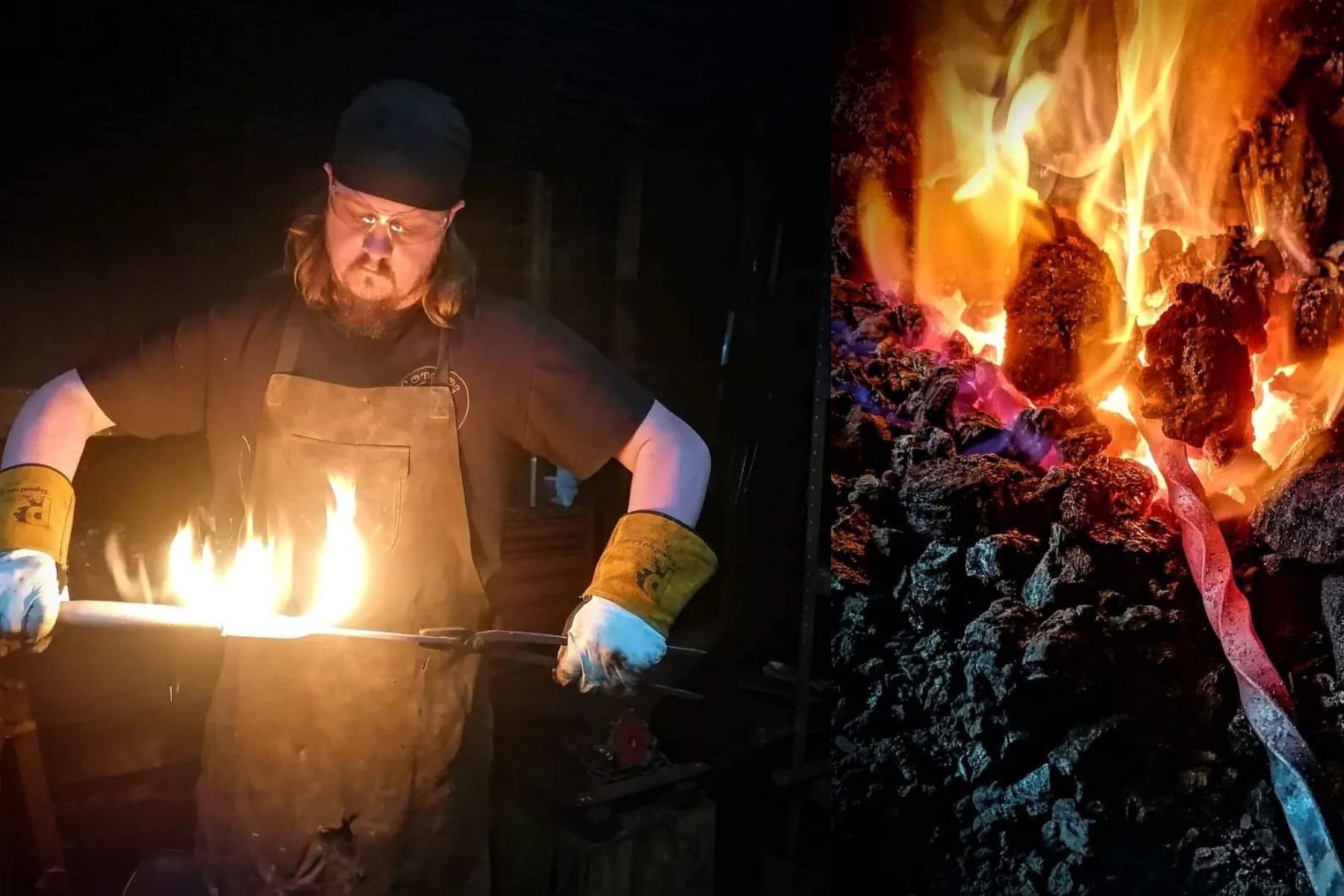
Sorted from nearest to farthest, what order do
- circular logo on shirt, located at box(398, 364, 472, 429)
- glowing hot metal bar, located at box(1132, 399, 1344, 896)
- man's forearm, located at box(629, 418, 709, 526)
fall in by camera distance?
glowing hot metal bar, located at box(1132, 399, 1344, 896)
circular logo on shirt, located at box(398, 364, 472, 429)
man's forearm, located at box(629, 418, 709, 526)

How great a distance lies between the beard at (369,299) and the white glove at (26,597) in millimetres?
848

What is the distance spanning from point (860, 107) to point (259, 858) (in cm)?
245

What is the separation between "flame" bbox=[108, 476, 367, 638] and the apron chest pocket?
0.02m

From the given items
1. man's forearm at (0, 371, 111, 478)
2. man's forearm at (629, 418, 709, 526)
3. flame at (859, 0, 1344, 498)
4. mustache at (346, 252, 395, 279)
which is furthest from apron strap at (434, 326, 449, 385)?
flame at (859, 0, 1344, 498)

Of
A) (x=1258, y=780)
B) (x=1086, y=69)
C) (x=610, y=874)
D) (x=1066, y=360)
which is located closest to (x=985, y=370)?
(x=1066, y=360)

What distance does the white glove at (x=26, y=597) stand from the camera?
2.18 meters

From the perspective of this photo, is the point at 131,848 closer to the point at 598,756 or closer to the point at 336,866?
the point at 336,866

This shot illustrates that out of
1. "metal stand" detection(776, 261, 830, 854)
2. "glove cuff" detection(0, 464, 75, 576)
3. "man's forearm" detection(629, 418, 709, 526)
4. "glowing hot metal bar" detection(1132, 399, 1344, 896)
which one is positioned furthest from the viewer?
"metal stand" detection(776, 261, 830, 854)

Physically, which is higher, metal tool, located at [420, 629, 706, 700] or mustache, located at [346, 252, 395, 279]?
mustache, located at [346, 252, 395, 279]

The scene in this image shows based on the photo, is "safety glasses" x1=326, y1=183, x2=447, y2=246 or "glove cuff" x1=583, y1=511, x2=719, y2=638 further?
"glove cuff" x1=583, y1=511, x2=719, y2=638

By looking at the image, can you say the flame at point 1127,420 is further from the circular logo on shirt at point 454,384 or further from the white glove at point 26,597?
the white glove at point 26,597

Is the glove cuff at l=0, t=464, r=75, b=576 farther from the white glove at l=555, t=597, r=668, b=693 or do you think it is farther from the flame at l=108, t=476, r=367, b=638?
the white glove at l=555, t=597, r=668, b=693

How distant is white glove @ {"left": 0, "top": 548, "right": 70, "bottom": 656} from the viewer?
218 cm

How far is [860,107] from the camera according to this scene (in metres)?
2.74
